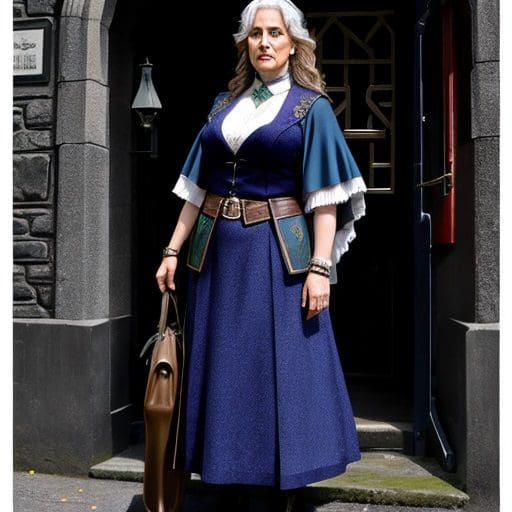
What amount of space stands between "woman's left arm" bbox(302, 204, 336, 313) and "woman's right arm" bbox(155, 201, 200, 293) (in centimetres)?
58

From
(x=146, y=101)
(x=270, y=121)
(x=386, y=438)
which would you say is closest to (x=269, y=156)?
(x=270, y=121)

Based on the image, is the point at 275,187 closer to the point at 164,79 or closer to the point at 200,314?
the point at 200,314

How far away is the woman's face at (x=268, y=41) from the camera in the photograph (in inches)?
128

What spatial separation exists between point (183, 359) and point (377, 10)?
314cm

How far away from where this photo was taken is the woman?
3.21 metres

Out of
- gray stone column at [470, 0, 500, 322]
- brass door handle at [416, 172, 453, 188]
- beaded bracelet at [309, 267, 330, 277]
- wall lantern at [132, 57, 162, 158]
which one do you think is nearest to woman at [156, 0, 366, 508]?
beaded bracelet at [309, 267, 330, 277]

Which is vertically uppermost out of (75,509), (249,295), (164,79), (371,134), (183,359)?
(164,79)

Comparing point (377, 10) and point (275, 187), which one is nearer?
point (275, 187)

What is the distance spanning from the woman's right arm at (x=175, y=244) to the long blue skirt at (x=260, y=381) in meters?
0.22

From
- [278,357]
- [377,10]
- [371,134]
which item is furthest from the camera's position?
[377,10]

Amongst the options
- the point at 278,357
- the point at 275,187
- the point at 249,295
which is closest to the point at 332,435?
the point at 278,357

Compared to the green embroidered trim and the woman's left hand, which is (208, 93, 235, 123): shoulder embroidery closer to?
the green embroidered trim

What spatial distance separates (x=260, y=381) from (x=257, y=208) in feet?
2.26

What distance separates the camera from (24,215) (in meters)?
4.56
